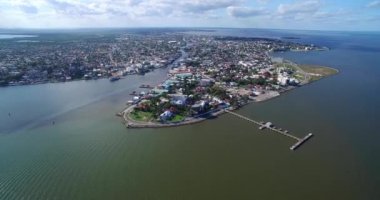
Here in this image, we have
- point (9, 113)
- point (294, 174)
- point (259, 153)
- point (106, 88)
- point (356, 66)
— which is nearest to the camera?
point (294, 174)

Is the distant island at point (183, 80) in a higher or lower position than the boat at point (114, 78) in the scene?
higher

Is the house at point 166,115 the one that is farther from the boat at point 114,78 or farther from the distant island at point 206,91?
the boat at point 114,78

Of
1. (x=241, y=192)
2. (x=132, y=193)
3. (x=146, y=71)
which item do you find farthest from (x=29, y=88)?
(x=241, y=192)

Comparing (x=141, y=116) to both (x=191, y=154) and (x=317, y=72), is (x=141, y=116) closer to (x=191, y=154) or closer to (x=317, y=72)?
(x=191, y=154)

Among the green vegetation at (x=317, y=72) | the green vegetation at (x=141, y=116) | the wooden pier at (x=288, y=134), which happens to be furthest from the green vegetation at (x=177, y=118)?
the green vegetation at (x=317, y=72)

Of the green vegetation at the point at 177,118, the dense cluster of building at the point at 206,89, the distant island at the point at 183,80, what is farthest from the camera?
the dense cluster of building at the point at 206,89

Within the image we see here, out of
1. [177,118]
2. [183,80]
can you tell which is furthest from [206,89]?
[177,118]

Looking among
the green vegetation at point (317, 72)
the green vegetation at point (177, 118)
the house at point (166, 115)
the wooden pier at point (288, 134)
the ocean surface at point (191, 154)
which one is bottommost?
the ocean surface at point (191, 154)

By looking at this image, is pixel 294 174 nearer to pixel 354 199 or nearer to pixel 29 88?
pixel 354 199

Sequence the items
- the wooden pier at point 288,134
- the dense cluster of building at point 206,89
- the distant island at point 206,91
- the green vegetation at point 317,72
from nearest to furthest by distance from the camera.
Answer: the wooden pier at point 288,134
the distant island at point 206,91
the dense cluster of building at point 206,89
the green vegetation at point 317,72
